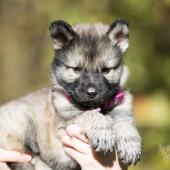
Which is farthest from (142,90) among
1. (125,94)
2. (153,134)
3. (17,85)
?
(125,94)

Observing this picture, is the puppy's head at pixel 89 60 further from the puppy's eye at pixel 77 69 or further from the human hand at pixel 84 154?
the human hand at pixel 84 154

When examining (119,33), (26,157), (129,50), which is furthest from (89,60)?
(129,50)

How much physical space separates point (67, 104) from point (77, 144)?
0.44 metres

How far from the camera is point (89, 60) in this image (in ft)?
19.8

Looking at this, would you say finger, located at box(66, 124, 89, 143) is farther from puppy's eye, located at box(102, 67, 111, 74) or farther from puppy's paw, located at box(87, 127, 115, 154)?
puppy's eye, located at box(102, 67, 111, 74)

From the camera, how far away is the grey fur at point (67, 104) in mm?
6035

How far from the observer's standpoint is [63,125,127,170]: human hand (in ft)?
18.9

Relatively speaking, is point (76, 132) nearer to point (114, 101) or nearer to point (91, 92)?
point (91, 92)

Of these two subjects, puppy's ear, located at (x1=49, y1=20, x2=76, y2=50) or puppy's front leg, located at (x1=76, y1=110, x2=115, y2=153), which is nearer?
puppy's front leg, located at (x1=76, y1=110, x2=115, y2=153)

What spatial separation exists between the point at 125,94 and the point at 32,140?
33.3 inches

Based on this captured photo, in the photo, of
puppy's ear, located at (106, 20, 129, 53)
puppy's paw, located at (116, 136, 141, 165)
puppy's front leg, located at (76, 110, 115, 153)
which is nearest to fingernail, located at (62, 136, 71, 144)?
puppy's front leg, located at (76, 110, 115, 153)

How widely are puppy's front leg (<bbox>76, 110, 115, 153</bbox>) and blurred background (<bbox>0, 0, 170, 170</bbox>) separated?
94.5 inches

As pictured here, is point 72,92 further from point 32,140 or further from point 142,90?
point 142,90

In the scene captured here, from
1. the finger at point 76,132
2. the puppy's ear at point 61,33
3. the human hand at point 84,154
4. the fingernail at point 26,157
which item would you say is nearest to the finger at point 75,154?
the human hand at point 84,154
